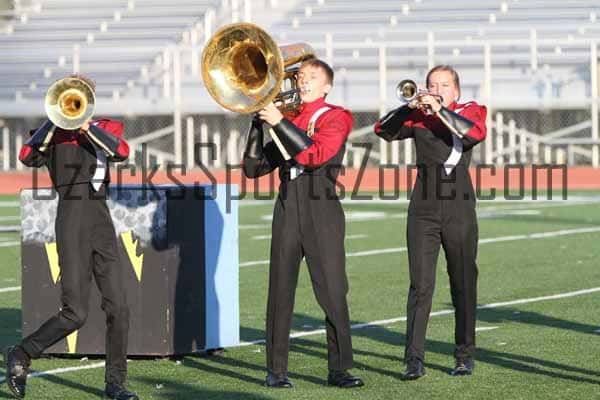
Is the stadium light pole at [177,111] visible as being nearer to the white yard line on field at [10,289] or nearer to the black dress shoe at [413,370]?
the white yard line on field at [10,289]

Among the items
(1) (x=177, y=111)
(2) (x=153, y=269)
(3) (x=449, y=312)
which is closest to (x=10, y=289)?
(3) (x=449, y=312)

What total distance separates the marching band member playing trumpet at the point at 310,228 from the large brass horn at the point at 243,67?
0.34 m

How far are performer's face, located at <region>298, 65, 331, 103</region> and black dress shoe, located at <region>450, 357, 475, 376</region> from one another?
1669mm

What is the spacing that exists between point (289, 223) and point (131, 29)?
1082 inches

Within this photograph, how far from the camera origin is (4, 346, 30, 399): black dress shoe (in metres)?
7.64

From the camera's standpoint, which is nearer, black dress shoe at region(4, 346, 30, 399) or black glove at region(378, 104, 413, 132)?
black dress shoe at region(4, 346, 30, 399)

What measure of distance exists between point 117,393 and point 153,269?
159 cm

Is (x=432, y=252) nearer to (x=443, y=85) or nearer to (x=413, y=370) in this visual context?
(x=413, y=370)

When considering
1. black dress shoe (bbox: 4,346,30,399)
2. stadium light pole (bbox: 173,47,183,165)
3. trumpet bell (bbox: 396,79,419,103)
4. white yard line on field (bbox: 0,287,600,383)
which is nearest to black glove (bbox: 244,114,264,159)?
trumpet bell (bbox: 396,79,419,103)

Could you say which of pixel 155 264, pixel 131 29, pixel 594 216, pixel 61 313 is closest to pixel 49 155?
pixel 61 313

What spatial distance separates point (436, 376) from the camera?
8367 millimetres

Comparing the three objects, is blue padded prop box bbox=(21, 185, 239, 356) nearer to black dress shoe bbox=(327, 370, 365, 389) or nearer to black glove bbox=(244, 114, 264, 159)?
black glove bbox=(244, 114, 264, 159)

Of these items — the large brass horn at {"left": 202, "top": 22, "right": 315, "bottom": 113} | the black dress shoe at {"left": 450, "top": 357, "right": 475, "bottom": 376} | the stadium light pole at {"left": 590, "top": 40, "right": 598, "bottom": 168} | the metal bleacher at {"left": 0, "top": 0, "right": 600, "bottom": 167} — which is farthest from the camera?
the metal bleacher at {"left": 0, "top": 0, "right": 600, "bottom": 167}


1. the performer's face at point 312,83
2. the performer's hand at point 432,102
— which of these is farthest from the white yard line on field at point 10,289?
the performer's hand at point 432,102
